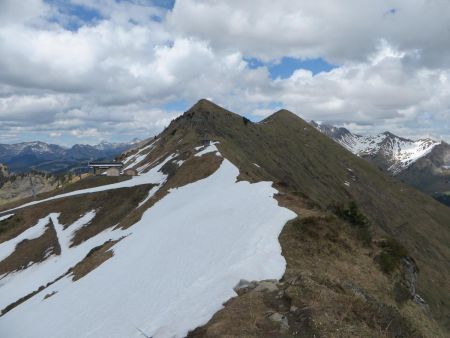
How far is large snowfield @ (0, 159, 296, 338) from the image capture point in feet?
73.6

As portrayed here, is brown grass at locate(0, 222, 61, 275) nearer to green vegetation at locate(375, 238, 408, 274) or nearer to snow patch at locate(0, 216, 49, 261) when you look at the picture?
snow patch at locate(0, 216, 49, 261)

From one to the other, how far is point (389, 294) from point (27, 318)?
35.4 m

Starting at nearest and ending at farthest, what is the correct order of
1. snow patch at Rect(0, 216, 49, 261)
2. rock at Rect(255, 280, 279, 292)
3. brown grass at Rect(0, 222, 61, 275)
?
rock at Rect(255, 280, 279, 292)
brown grass at Rect(0, 222, 61, 275)
snow patch at Rect(0, 216, 49, 261)

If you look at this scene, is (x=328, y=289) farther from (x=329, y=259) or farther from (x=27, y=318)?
(x=27, y=318)

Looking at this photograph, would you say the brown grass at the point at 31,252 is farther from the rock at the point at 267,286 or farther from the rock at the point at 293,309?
the rock at the point at 293,309

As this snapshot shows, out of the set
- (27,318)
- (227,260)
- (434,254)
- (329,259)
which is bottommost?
(434,254)

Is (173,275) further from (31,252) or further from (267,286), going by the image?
(31,252)

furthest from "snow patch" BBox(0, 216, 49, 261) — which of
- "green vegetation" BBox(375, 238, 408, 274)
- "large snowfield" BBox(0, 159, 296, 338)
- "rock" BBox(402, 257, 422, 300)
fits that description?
"rock" BBox(402, 257, 422, 300)

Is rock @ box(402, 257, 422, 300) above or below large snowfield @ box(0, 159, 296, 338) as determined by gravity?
below

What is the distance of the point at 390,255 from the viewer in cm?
3456

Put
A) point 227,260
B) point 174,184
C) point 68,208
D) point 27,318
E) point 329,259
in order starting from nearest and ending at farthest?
1. point 227,260
2. point 329,259
3. point 27,318
4. point 174,184
5. point 68,208

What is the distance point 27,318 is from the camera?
1642 inches

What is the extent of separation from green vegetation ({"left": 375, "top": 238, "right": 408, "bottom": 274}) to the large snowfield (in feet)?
26.7

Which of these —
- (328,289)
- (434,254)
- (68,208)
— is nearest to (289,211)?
(328,289)
